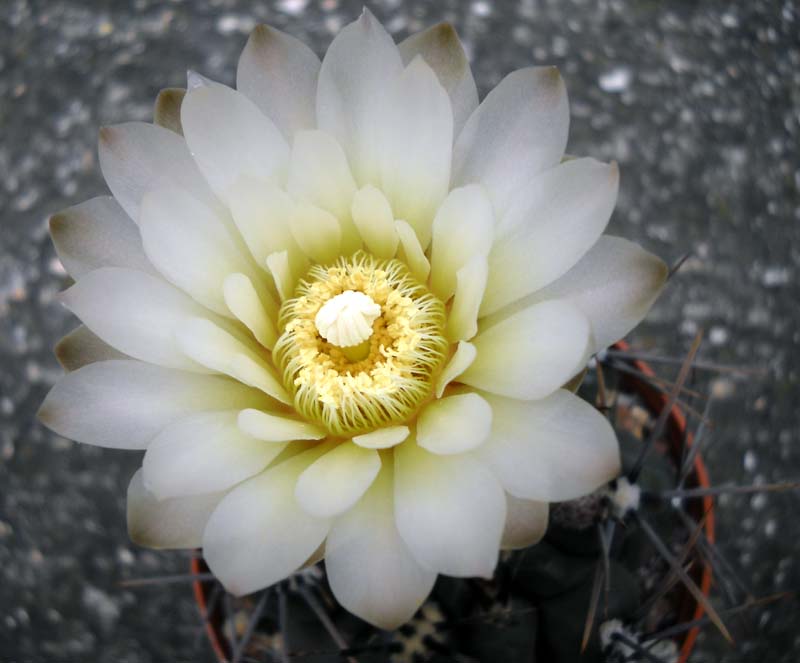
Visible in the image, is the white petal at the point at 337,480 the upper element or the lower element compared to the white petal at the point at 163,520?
upper

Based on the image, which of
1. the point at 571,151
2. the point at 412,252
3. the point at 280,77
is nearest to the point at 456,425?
the point at 412,252

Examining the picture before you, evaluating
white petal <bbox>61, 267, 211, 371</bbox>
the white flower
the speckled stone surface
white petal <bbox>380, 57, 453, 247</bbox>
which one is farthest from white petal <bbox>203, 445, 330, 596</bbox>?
the speckled stone surface

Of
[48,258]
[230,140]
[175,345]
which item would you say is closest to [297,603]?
[175,345]

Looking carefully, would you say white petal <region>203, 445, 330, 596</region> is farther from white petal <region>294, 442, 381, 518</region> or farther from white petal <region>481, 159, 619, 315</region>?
white petal <region>481, 159, 619, 315</region>

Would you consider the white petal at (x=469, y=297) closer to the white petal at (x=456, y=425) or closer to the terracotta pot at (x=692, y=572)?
the white petal at (x=456, y=425)

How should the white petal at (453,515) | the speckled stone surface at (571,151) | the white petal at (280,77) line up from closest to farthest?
1. the white petal at (453,515)
2. the white petal at (280,77)
3. the speckled stone surface at (571,151)

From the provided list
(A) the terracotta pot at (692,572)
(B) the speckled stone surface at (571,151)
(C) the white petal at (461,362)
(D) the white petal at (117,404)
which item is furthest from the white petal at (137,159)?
Answer: (B) the speckled stone surface at (571,151)
